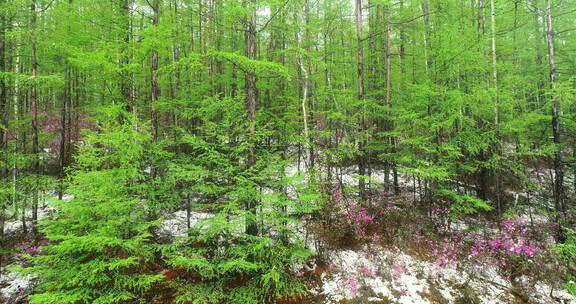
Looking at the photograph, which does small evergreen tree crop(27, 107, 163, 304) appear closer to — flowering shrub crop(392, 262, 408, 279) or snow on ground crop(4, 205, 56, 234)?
snow on ground crop(4, 205, 56, 234)

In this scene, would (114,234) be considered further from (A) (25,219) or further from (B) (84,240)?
(A) (25,219)

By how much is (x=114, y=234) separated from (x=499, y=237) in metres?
12.8

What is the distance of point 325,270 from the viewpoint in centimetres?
922

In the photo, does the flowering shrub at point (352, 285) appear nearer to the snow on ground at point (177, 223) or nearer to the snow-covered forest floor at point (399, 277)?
the snow-covered forest floor at point (399, 277)

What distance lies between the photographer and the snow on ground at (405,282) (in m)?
8.55

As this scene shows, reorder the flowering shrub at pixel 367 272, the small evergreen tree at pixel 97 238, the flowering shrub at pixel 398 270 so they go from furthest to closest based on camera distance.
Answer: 1. the flowering shrub at pixel 398 270
2. the flowering shrub at pixel 367 272
3. the small evergreen tree at pixel 97 238

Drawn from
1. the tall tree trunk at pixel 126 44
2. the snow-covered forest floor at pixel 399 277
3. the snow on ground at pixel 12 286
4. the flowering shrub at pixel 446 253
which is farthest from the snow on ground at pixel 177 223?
the flowering shrub at pixel 446 253

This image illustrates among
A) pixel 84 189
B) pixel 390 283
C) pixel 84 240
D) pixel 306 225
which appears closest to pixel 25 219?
pixel 84 189

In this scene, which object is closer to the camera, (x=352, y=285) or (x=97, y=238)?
(x=97, y=238)

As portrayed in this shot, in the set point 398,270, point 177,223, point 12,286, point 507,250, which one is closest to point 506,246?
point 507,250

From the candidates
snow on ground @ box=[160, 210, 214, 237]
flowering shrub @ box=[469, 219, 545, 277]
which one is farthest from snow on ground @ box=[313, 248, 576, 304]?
snow on ground @ box=[160, 210, 214, 237]

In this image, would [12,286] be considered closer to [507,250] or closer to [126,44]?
[126,44]

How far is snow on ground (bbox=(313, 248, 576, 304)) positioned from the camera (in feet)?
28.0

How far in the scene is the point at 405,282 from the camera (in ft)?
29.7
